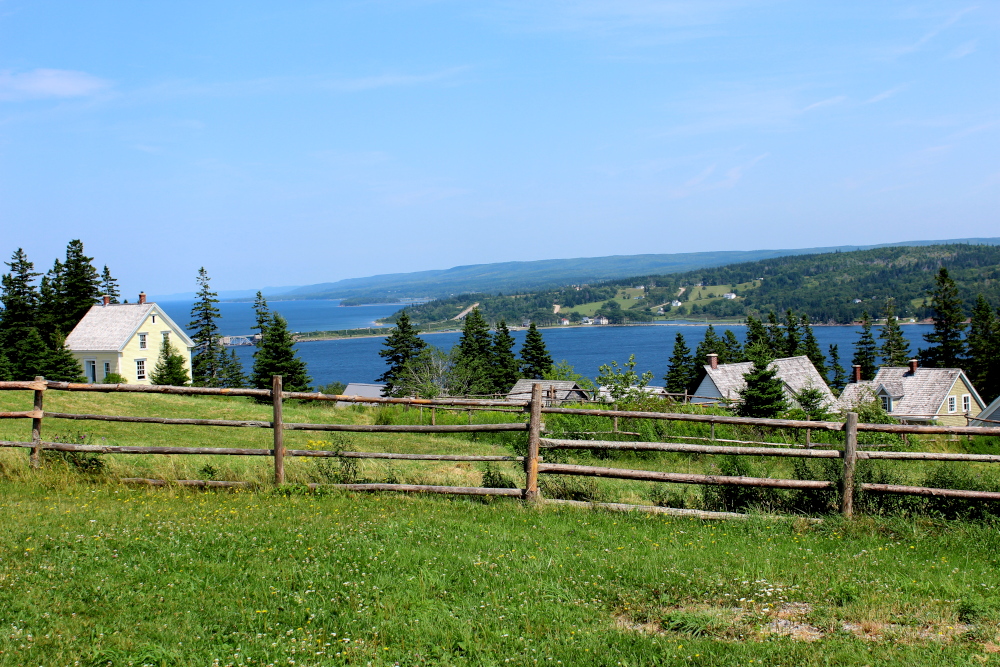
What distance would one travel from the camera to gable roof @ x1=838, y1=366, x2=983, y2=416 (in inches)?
2395

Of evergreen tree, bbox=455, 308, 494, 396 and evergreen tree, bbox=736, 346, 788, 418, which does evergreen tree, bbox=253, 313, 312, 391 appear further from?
evergreen tree, bbox=736, 346, 788, 418

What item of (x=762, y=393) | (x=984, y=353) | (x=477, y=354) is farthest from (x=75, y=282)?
(x=984, y=353)

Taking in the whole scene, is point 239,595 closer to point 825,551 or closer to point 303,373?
point 825,551

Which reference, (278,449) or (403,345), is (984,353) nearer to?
(403,345)

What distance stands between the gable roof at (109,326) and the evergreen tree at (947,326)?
76992 millimetres

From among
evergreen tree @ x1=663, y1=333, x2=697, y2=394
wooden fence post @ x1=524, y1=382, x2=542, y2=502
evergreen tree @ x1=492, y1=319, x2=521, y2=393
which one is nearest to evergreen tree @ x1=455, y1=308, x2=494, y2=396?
evergreen tree @ x1=492, y1=319, x2=521, y2=393

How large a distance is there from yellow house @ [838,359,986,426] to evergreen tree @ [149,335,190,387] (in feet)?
166

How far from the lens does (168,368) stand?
56875 mm

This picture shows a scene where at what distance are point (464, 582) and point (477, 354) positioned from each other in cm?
7202

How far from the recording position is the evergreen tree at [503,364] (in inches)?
3014

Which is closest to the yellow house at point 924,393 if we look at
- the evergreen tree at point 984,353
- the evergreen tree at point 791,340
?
the evergreen tree at point 984,353

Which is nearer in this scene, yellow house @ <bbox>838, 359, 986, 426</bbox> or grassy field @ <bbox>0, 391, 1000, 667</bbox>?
grassy field @ <bbox>0, 391, 1000, 667</bbox>

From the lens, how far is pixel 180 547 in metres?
6.68

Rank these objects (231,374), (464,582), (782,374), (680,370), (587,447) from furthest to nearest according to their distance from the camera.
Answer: (680,370)
(231,374)
(782,374)
(587,447)
(464,582)
